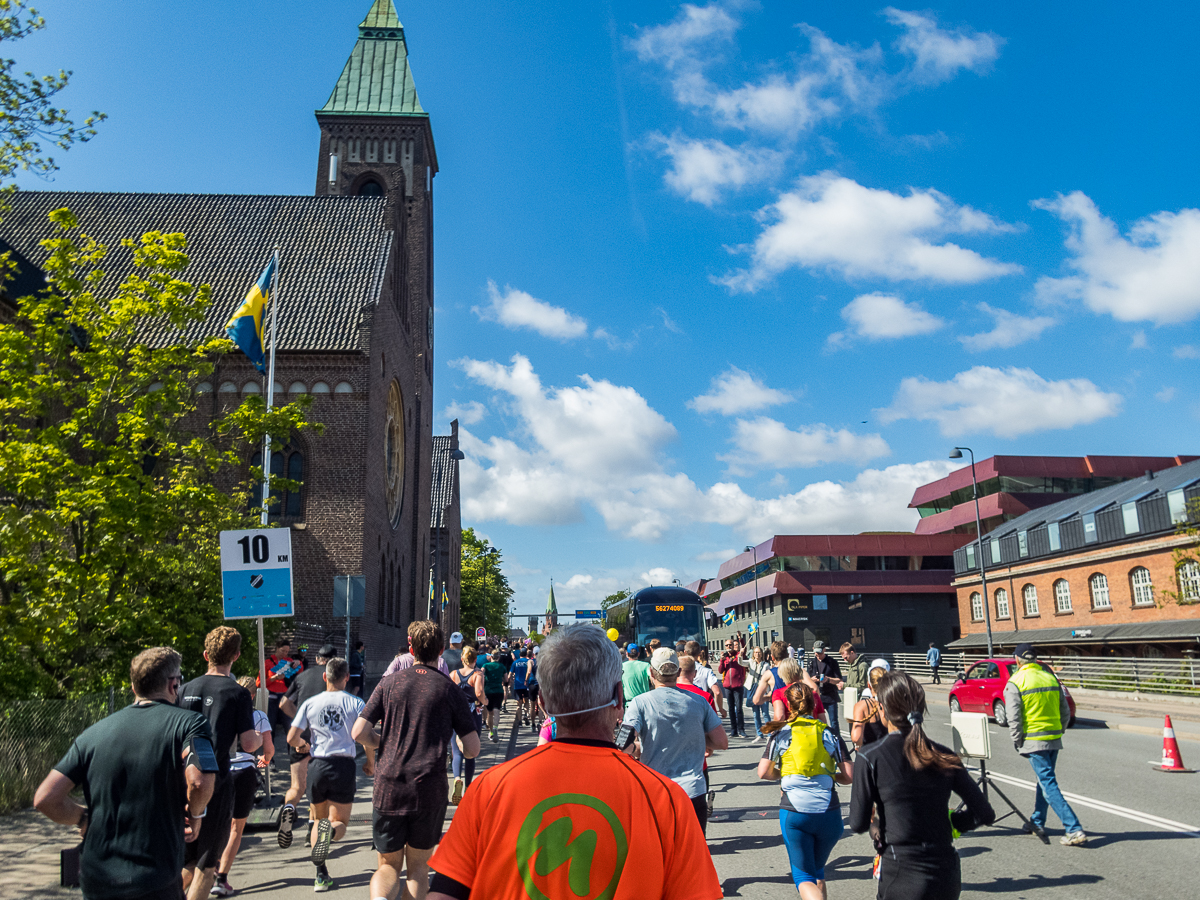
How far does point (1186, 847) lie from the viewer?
321 inches

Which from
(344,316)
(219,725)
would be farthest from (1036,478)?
(219,725)

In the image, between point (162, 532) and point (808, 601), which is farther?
point (808, 601)

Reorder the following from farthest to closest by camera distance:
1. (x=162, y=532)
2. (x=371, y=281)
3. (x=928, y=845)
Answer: (x=371, y=281) < (x=162, y=532) < (x=928, y=845)

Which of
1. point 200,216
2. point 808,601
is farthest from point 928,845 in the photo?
point 808,601

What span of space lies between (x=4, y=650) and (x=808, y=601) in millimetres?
57646

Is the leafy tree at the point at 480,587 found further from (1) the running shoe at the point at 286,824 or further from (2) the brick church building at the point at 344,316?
(1) the running shoe at the point at 286,824

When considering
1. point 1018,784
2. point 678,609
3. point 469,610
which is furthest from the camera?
point 469,610

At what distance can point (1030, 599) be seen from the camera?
47.2 m

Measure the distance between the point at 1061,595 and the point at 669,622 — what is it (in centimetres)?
2515

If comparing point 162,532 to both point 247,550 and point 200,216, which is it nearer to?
point 247,550

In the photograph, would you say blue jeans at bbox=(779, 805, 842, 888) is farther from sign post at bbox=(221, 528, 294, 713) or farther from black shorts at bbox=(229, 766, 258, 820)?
sign post at bbox=(221, 528, 294, 713)

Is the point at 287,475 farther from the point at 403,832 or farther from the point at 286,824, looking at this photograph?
the point at 403,832

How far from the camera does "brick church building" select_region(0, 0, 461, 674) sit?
100ft

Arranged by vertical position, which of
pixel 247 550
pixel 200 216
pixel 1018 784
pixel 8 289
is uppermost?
pixel 200 216
